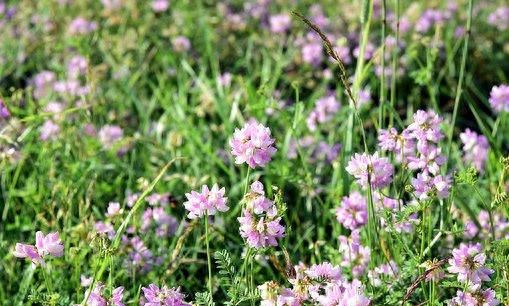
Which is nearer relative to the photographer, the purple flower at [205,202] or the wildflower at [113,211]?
the purple flower at [205,202]

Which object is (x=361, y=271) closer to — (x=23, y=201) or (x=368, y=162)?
(x=368, y=162)

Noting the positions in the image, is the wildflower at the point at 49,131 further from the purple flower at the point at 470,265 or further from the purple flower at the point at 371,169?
the purple flower at the point at 470,265

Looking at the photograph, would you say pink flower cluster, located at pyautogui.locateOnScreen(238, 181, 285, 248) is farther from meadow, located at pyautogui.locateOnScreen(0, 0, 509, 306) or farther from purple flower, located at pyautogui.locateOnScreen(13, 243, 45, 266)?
purple flower, located at pyautogui.locateOnScreen(13, 243, 45, 266)

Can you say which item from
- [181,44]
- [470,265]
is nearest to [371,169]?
[470,265]

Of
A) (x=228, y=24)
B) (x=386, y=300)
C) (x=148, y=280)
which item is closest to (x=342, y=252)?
(x=386, y=300)

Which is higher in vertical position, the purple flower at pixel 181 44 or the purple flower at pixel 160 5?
the purple flower at pixel 160 5

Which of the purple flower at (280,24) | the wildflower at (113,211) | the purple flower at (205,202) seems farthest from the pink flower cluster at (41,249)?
the purple flower at (280,24)

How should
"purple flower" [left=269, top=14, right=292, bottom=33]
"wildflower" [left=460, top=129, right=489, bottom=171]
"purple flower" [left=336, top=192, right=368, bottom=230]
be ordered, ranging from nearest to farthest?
"purple flower" [left=336, top=192, right=368, bottom=230] → "wildflower" [left=460, top=129, right=489, bottom=171] → "purple flower" [left=269, top=14, right=292, bottom=33]

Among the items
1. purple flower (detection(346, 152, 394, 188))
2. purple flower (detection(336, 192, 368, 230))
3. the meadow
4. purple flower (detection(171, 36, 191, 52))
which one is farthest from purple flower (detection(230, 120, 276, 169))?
purple flower (detection(171, 36, 191, 52))
